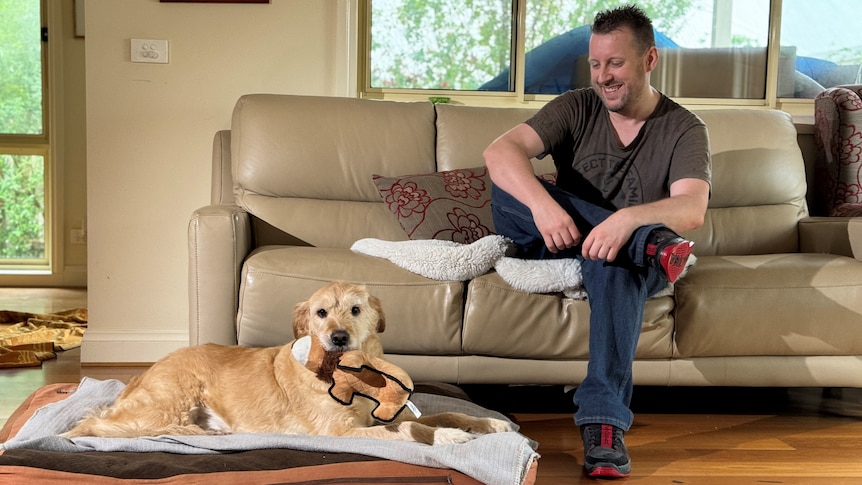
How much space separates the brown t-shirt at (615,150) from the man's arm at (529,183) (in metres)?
0.06

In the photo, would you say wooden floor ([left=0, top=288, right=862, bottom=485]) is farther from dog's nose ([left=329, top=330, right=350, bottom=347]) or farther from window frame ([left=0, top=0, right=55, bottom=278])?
window frame ([left=0, top=0, right=55, bottom=278])

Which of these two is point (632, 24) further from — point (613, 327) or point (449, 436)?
point (449, 436)

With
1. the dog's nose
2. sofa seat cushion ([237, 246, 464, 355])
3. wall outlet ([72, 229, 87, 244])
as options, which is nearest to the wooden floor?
sofa seat cushion ([237, 246, 464, 355])

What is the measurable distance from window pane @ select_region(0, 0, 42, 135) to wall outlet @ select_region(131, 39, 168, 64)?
236 cm

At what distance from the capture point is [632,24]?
2279 mm

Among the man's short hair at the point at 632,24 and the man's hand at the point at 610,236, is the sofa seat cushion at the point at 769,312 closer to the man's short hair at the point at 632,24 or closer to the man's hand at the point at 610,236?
the man's hand at the point at 610,236

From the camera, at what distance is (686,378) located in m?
2.43

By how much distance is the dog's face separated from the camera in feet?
5.64

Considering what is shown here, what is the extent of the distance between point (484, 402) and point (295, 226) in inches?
32.5

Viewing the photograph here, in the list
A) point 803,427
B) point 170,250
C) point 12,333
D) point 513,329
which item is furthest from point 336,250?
point 12,333

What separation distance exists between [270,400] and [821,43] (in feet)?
10.6

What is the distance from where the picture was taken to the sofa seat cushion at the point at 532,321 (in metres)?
2.33

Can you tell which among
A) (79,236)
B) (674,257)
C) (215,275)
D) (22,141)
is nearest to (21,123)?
(22,141)

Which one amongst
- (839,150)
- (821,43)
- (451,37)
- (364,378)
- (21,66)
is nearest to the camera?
(364,378)
